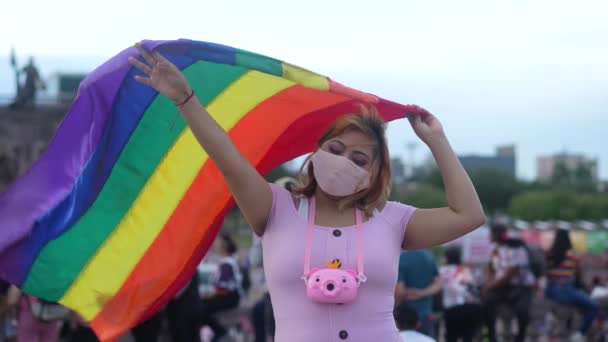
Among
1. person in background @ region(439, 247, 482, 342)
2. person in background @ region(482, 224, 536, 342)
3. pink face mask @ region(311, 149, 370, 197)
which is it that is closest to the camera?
pink face mask @ region(311, 149, 370, 197)

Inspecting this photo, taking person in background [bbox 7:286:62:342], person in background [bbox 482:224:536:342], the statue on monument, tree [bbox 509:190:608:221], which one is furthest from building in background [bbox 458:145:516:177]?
person in background [bbox 7:286:62:342]

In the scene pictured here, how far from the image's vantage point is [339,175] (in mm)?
3670

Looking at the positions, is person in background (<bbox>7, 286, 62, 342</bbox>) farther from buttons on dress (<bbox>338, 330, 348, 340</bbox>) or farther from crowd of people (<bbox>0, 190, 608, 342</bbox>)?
buttons on dress (<bbox>338, 330, 348, 340</bbox>)

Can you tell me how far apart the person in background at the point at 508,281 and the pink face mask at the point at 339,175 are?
28.9ft

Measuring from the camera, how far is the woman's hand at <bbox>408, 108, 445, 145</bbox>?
13.1ft

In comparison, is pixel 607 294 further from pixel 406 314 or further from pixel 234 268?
pixel 406 314

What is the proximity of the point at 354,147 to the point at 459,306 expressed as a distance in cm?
836

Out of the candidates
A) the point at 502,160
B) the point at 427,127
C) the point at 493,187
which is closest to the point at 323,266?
the point at 427,127

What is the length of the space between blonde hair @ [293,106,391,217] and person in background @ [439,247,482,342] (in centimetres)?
802

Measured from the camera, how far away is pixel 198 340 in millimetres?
10898

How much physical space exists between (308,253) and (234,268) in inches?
331

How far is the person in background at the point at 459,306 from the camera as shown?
11758mm

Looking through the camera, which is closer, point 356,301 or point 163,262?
point 356,301

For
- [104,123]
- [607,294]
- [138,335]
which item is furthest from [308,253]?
→ [607,294]
